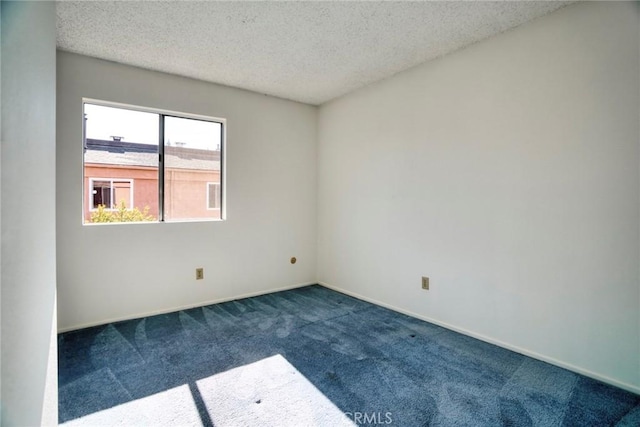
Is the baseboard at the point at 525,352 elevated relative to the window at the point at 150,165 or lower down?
lower down

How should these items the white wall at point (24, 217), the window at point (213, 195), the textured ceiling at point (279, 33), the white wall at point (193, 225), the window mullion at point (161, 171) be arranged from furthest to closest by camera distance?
the window at point (213, 195) → the window mullion at point (161, 171) → the white wall at point (193, 225) → the textured ceiling at point (279, 33) → the white wall at point (24, 217)

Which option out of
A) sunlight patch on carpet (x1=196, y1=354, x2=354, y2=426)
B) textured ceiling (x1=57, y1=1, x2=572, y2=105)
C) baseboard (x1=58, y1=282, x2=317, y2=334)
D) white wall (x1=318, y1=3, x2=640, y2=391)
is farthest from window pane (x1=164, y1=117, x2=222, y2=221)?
sunlight patch on carpet (x1=196, y1=354, x2=354, y2=426)

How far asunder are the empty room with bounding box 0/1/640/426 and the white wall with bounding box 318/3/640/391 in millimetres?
14

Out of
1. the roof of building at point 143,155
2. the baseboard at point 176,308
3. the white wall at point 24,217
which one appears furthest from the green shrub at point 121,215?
the white wall at point 24,217

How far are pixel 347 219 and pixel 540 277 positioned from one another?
82.6 inches

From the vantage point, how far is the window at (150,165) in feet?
9.64

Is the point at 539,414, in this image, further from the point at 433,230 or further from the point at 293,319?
the point at 293,319

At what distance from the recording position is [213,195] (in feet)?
11.8

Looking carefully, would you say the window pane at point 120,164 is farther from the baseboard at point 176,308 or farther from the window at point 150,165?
the baseboard at point 176,308

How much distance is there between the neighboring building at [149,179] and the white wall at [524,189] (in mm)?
1846

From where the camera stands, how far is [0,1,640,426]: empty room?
5.64 ft

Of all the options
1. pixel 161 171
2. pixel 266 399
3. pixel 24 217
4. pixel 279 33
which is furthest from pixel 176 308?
pixel 24 217

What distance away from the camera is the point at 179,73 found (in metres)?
3.19

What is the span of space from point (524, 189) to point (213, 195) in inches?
118
